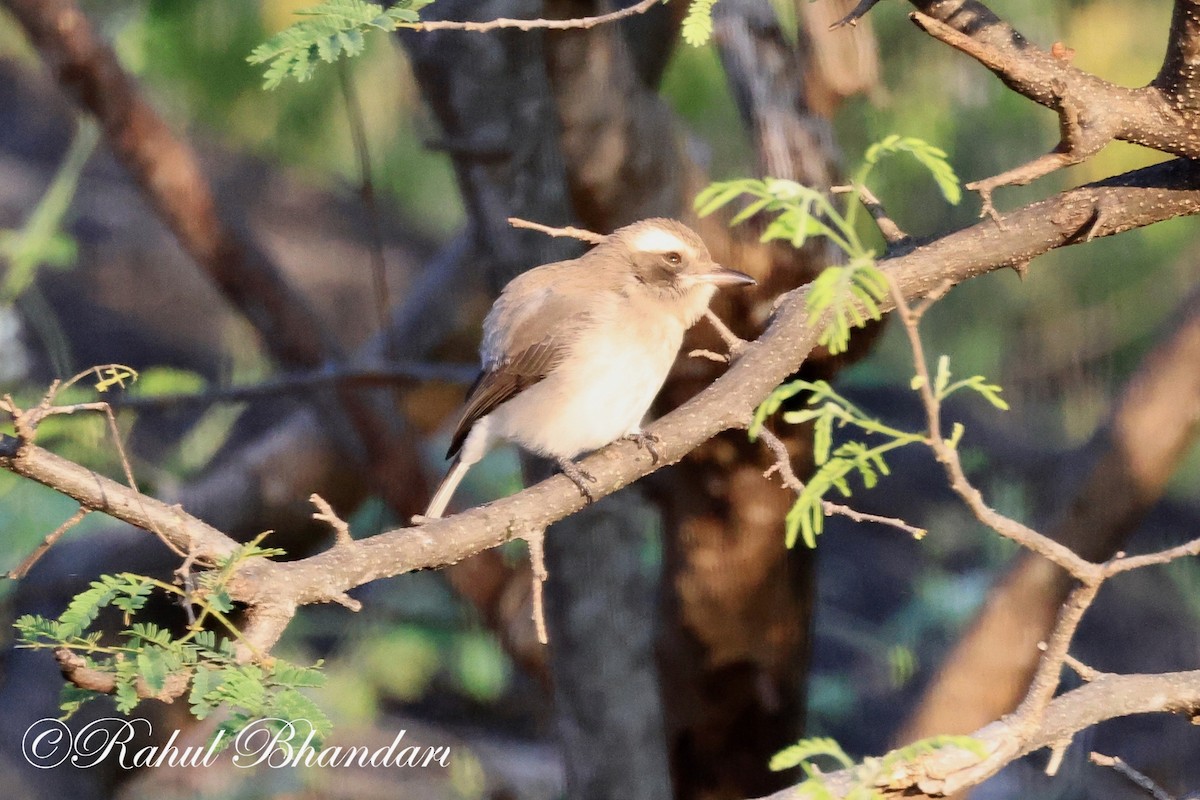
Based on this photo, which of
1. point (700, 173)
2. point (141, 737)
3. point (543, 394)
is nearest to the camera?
point (543, 394)

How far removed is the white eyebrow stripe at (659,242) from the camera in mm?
2605

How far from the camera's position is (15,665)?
4484 millimetres

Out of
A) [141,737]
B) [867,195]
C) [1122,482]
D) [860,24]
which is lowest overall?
[867,195]

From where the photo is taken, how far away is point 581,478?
1978 mm

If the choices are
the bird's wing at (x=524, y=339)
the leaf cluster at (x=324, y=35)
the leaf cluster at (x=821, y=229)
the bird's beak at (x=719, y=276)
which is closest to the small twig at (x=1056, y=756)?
the leaf cluster at (x=821, y=229)

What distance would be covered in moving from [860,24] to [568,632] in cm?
187

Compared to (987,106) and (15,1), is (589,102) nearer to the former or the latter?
(987,106)

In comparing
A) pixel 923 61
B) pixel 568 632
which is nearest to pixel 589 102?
pixel 923 61

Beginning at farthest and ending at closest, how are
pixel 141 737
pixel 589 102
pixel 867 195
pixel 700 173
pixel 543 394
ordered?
pixel 141 737
pixel 700 173
pixel 589 102
pixel 543 394
pixel 867 195

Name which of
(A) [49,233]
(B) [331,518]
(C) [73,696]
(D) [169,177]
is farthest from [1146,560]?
(A) [49,233]

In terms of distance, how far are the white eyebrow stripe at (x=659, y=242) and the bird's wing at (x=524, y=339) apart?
0.57ft

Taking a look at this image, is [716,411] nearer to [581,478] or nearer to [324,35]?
[581,478]

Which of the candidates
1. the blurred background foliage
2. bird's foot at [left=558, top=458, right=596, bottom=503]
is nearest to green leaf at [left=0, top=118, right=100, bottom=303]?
the blurred background foliage

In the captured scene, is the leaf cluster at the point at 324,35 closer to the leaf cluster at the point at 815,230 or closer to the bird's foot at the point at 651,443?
the leaf cluster at the point at 815,230
